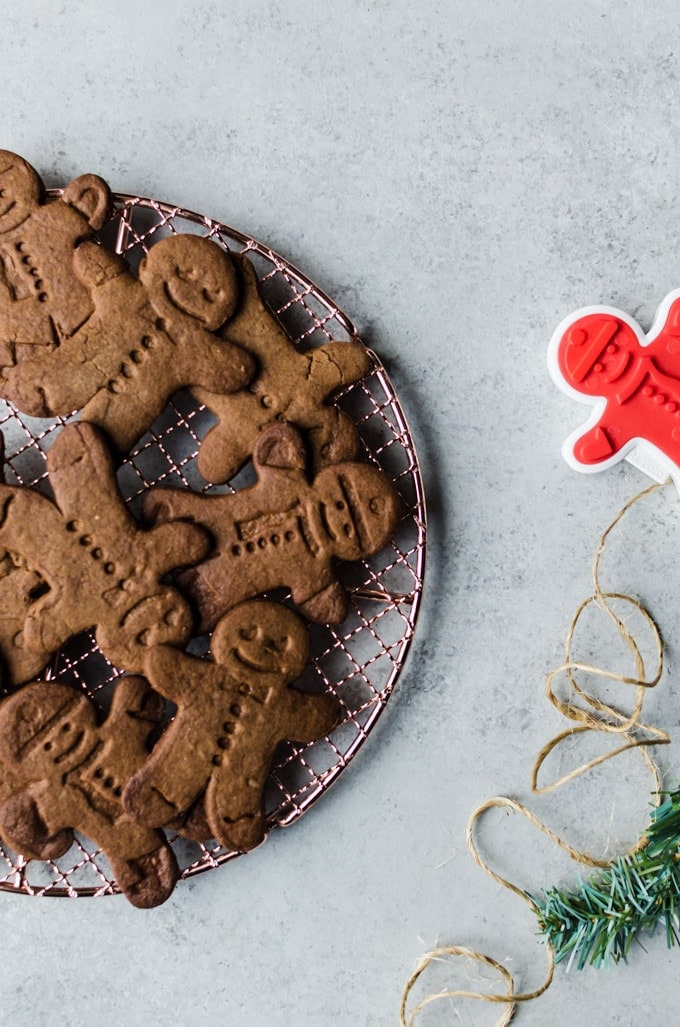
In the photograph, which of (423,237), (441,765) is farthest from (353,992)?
(423,237)

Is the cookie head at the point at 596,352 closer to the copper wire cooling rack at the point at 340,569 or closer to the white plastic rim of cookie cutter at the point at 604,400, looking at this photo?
the white plastic rim of cookie cutter at the point at 604,400

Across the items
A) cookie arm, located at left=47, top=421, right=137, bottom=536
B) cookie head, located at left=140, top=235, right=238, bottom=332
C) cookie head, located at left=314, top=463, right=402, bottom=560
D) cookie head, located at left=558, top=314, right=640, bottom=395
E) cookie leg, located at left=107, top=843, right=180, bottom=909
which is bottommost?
cookie leg, located at left=107, top=843, right=180, bottom=909

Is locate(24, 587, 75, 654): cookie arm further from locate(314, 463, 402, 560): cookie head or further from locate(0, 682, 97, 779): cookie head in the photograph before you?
locate(314, 463, 402, 560): cookie head

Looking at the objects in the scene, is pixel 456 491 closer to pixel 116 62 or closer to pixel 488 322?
pixel 488 322

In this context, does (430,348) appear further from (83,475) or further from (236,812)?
(236,812)

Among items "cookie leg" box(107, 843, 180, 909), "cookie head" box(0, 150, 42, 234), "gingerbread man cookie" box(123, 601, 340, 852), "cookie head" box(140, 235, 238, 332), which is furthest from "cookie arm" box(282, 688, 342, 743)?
"cookie head" box(0, 150, 42, 234)

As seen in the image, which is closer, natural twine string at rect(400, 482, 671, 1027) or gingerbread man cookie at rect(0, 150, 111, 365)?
gingerbread man cookie at rect(0, 150, 111, 365)
